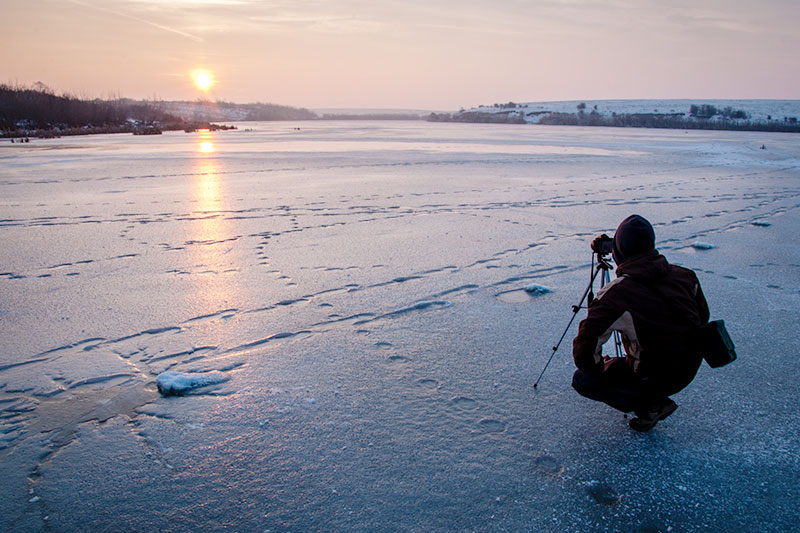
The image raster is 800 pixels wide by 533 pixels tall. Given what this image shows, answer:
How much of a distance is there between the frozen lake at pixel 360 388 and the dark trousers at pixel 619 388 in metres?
0.27

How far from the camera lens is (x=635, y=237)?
2693 millimetres

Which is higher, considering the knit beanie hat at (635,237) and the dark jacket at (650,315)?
the knit beanie hat at (635,237)

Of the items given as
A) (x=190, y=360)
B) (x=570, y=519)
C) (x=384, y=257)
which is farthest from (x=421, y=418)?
(x=384, y=257)

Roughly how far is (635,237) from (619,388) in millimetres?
876

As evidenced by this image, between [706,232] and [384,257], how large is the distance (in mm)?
5471

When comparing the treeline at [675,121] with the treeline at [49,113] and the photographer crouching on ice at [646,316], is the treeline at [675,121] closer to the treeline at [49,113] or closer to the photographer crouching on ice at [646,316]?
the treeline at [49,113]

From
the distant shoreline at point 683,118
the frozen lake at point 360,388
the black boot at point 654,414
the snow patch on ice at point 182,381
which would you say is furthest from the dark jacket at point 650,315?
the distant shoreline at point 683,118

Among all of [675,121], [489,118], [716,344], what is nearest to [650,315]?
[716,344]

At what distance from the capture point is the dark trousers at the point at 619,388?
2.93 m

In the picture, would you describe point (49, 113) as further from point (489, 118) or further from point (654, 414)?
point (489, 118)

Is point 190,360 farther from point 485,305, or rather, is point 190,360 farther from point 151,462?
point 485,305

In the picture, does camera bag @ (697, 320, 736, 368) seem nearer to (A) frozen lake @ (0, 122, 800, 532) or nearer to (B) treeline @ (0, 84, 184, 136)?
(A) frozen lake @ (0, 122, 800, 532)

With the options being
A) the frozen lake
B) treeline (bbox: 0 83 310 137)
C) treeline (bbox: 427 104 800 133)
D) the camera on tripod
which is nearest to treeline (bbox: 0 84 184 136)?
treeline (bbox: 0 83 310 137)

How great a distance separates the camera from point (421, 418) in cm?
327
